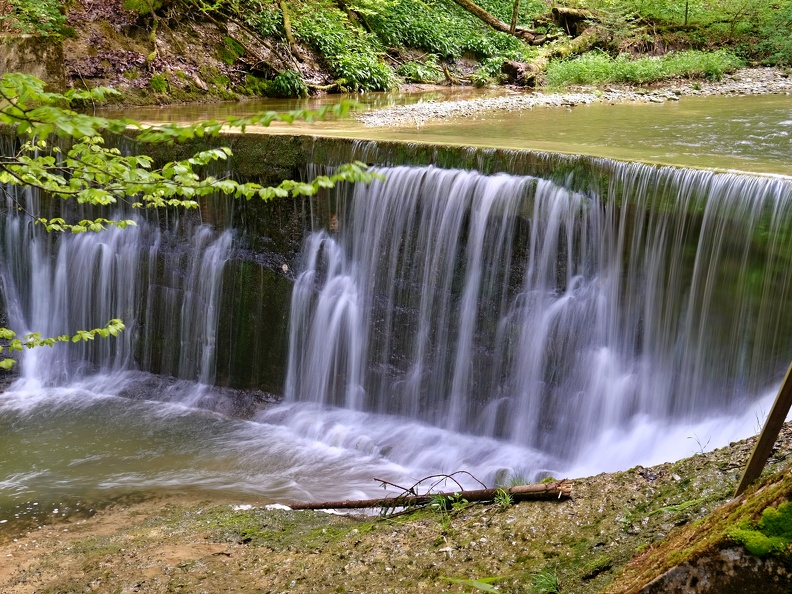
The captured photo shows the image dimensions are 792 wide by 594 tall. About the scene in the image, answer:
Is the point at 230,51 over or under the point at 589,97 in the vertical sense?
over

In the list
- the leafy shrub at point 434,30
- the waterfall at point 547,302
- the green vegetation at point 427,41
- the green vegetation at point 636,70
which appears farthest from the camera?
the leafy shrub at point 434,30

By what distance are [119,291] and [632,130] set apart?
6.14 m

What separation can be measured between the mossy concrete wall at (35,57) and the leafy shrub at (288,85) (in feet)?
12.9

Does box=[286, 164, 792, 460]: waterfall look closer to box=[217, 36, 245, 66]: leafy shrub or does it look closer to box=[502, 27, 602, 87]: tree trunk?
box=[217, 36, 245, 66]: leafy shrub

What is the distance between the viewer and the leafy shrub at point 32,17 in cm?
1048

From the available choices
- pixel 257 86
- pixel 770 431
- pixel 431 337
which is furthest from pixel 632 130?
pixel 257 86

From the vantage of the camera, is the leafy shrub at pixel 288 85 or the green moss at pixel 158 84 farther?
the leafy shrub at pixel 288 85

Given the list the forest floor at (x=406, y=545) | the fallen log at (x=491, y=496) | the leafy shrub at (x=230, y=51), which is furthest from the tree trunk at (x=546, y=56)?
the forest floor at (x=406, y=545)

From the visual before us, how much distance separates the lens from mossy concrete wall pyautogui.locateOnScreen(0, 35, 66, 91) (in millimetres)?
10281

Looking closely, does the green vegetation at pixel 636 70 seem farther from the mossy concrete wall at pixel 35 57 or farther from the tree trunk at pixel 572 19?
the mossy concrete wall at pixel 35 57

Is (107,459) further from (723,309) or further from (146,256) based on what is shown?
(723,309)

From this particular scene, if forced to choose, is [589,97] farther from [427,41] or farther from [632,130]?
[427,41]

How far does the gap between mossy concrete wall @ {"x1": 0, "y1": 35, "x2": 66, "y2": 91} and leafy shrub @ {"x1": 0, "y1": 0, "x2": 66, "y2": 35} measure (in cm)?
14

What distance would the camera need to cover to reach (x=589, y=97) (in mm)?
12367
